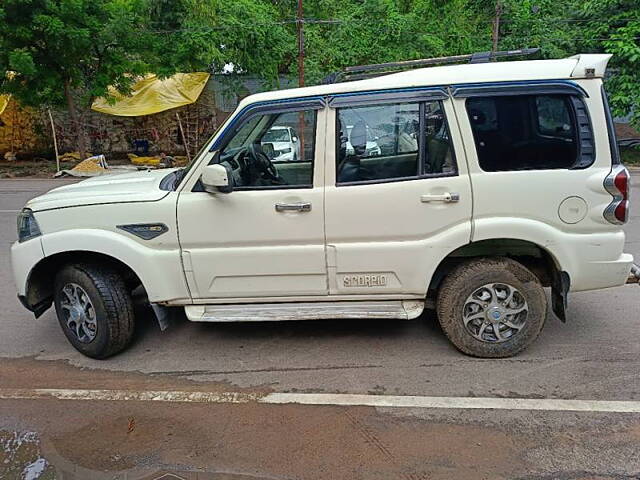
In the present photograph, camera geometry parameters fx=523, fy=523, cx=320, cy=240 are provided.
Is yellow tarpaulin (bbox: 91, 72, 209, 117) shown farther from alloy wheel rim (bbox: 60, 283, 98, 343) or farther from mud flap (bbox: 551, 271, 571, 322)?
mud flap (bbox: 551, 271, 571, 322)

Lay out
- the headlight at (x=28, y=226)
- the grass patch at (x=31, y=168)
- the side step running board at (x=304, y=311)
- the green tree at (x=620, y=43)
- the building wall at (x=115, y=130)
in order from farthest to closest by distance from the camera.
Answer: the building wall at (x=115, y=130) → the grass patch at (x=31, y=168) → the green tree at (x=620, y=43) → the headlight at (x=28, y=226) → the side step running board at (x=304, y=311)

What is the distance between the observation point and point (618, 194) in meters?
3.51

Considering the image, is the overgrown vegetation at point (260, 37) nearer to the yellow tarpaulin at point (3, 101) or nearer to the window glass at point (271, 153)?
the yellow tarpaulin at point (3, 101)

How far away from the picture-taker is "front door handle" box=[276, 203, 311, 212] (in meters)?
3.65

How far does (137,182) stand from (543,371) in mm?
3411

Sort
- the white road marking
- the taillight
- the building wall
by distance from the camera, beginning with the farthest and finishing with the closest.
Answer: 1. the building wall
2. the taillight
3. the white road marking

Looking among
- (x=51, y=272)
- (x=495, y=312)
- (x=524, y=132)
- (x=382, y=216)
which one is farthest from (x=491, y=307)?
(x=51, y=272)

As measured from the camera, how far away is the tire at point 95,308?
3.91 m

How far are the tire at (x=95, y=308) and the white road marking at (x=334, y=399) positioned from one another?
45 centimetres

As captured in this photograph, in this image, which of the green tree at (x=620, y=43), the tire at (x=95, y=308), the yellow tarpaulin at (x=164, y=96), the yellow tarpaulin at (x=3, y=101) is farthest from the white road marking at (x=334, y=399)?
the yellow tarpaulin at (x=3, y=101)

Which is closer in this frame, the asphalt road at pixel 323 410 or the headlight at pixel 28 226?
the asphalt road at pixel 323 410

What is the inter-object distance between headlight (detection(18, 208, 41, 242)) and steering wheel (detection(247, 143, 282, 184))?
5.50 feet

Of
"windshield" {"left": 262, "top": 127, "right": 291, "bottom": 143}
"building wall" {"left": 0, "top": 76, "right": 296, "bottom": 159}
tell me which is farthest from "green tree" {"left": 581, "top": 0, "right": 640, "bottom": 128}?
"windshield" {"left": 262, "top": 127, "right": 291, "bottom": 143}

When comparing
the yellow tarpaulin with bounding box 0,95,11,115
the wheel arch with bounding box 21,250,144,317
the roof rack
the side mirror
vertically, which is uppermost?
the yellow tarpaulin with bounding box 0,95,11,115
